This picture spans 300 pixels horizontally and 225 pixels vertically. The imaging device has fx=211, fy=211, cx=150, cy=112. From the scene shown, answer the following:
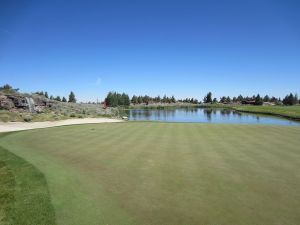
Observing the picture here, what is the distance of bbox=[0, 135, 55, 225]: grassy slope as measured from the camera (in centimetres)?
464

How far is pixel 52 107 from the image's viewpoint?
3900 centimetres

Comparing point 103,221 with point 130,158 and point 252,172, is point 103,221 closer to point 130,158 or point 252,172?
point 130,158

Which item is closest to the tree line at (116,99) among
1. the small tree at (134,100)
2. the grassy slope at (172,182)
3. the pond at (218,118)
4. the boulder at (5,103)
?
the small tree at (134,100)

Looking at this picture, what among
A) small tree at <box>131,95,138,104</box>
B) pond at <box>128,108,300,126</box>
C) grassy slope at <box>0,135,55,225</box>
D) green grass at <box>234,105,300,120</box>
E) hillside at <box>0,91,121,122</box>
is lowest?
pond at <box>128,108,300,126</box>

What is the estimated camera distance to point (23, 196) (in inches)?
223

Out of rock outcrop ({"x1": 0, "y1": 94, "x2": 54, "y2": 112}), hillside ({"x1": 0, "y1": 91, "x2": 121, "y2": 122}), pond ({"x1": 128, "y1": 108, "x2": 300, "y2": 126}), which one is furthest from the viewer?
pond ({"x1": 128, "y1": 108, "x2": 300, "y2": 126})

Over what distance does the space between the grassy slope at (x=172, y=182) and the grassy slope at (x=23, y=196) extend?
0.84 feet

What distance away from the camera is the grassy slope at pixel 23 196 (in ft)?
15.2

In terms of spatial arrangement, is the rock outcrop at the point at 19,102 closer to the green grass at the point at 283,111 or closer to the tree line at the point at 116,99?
the green grass at the point at 283,111

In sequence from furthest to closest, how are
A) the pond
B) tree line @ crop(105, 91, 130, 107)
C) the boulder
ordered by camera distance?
tree line @ crop(105, 91, 130, 107), the pond, the boulder

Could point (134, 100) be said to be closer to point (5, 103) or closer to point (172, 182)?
point (5, 103)

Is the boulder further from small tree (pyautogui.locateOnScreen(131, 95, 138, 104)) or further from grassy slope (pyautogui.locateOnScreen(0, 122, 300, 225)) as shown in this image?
small tree (pyautogui.locateOnScreen(131, 95, 138, 104))

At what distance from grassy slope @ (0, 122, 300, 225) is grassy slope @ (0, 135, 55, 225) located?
257 mm

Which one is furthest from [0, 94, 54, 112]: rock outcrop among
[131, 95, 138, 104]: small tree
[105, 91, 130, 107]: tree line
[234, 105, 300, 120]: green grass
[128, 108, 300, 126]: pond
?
[131, 95, 138, 104]: small tree
